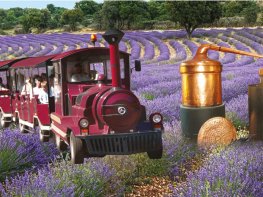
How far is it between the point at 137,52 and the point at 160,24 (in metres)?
25.5

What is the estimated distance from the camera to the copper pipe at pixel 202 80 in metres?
5.66

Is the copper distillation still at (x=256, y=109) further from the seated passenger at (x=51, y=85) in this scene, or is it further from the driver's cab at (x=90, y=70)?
the seated passenger at (x=51, y=85)

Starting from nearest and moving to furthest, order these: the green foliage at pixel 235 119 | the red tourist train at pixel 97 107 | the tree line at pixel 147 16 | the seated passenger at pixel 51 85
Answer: the red tourist train at pixel 97 107, the seated passenger at pixel 51 85, the green foliage at pixel 235 119, the tree line at pixel 147 16

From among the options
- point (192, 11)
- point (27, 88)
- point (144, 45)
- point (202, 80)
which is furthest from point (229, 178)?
point (144, 45)

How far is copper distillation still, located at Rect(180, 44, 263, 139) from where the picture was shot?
18.6 ft

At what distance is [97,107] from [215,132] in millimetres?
2877

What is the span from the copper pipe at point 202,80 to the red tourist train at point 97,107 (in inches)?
74.8

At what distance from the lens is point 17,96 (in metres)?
5.81

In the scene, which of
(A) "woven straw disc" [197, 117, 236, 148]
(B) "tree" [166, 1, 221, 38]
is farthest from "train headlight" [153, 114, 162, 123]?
(B) "tree" [166, 1, 221, 38]

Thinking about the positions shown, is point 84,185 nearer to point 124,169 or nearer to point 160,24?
point 124,169

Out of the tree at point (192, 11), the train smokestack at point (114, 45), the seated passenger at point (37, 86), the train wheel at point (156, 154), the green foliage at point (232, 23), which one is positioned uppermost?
the tree at point (192, 11)

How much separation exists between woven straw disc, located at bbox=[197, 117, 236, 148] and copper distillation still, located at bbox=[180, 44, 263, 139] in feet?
1.01

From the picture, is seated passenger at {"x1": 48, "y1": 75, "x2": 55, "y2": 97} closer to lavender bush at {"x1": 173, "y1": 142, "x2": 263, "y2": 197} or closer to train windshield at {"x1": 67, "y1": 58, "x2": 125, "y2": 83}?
train windshield at {"x1": 67, "y1": 58, "x2": 125, "y2": 83}

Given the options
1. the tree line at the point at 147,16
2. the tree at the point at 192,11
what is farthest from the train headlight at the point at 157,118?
the tree at the point at 192,11
